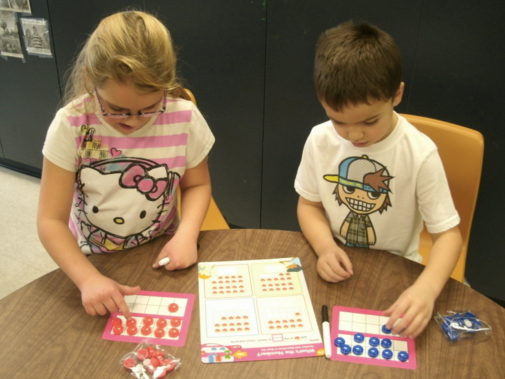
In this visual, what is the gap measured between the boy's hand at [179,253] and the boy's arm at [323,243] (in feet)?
0.94

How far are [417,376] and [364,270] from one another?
11.4 inches

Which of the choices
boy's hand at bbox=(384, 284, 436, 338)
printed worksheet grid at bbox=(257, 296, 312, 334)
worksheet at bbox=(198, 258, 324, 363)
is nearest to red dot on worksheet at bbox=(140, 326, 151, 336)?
worksheet at bbox=(198, 258, 324, 363)

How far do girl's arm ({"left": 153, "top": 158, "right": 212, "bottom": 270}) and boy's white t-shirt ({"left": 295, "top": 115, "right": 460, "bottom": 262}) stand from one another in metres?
0.27

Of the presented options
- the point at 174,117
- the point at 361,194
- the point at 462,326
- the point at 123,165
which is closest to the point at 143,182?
the point at 123,165

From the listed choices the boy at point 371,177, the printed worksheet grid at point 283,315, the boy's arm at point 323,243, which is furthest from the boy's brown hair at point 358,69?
the printed worksheet grid at point 283,315

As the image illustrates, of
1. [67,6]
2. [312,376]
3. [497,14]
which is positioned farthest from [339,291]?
[67,6]

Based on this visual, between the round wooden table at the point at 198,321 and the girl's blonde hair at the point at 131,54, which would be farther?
the girl's blonde hair at the point at 131,54

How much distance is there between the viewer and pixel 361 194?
1194 mm

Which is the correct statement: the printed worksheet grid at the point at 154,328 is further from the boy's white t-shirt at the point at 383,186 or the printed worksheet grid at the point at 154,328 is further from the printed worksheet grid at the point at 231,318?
the boy's white t-shirt at the point at 383,186

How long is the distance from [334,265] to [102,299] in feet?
1.59

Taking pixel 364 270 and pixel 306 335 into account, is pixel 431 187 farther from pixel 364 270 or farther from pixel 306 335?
pixel 306 335

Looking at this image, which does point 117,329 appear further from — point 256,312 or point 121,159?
point 121,159

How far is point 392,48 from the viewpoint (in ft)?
3.34

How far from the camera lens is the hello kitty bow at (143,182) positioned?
3.83 ft
